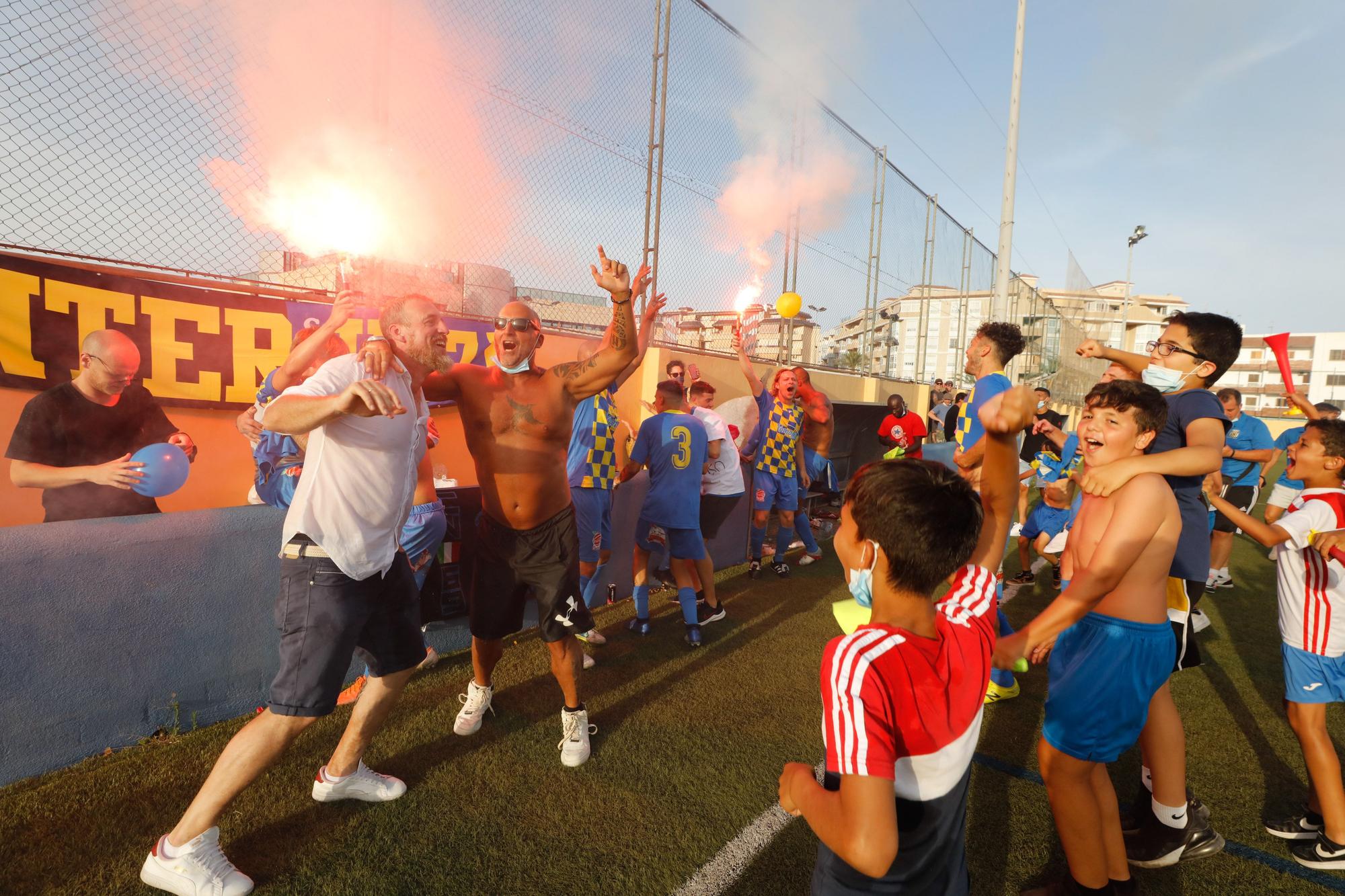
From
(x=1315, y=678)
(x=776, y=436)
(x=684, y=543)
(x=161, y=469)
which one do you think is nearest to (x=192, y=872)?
(x=161, y=469)

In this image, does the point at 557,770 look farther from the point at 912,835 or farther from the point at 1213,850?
the point at 1213,850

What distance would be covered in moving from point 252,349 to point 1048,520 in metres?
7.10

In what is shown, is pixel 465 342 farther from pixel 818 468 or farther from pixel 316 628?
pixel 818 468

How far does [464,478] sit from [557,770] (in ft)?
11.9

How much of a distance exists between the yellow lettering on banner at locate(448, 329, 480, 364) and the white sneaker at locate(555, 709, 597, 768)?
3.59 m

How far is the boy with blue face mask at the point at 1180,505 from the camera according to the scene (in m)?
2.31

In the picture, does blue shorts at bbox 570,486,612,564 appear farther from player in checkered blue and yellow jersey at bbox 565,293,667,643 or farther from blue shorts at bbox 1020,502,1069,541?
blue shorts at bbox 1020,502,1069,541

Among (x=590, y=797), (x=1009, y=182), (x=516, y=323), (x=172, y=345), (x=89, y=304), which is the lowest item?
(x=590, y=797)

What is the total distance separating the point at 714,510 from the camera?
5.73 metres

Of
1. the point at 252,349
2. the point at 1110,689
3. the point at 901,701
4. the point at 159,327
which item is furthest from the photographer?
the point at 252,349

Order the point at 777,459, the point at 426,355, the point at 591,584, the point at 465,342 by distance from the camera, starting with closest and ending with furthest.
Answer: the point at 426,355
the point at 591,584
the point at 465,342
the point at 777,459

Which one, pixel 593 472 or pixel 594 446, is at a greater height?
pixel 594 446

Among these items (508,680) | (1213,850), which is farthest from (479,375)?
(1213,850)

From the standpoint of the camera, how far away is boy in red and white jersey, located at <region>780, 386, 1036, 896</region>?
1.13 m
